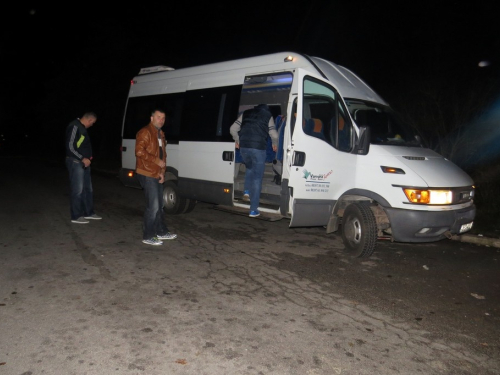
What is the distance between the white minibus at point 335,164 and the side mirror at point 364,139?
1 centimetres

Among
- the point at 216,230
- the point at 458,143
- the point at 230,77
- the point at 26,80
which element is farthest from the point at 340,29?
the point at 26,80

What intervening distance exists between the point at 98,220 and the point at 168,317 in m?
4.76

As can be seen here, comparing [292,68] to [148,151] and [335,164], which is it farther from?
[148,151]

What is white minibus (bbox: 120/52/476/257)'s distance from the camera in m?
5.70

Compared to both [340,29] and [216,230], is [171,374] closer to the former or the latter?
[216,230]

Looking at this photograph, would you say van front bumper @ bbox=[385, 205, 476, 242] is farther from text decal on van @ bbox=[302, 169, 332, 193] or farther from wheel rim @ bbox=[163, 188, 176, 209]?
wheel rim @ bbox=[163, 188, 176, 209]

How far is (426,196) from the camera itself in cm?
556

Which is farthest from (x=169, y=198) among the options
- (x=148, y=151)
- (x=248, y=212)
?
(x=148, y=151)

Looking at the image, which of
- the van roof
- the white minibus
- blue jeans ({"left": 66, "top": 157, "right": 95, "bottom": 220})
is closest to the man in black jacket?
blue jeans ({"left": 66, "top": 157, "right": 95, "bottom": 220})

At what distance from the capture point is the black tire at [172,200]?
28.7 ft

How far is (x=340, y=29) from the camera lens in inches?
710

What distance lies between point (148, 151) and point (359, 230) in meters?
3.22

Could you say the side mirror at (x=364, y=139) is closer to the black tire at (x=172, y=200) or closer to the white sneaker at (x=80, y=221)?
the black tire at (x=172, y=200)

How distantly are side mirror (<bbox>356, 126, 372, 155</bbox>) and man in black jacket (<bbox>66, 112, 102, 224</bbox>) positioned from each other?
480 cm
